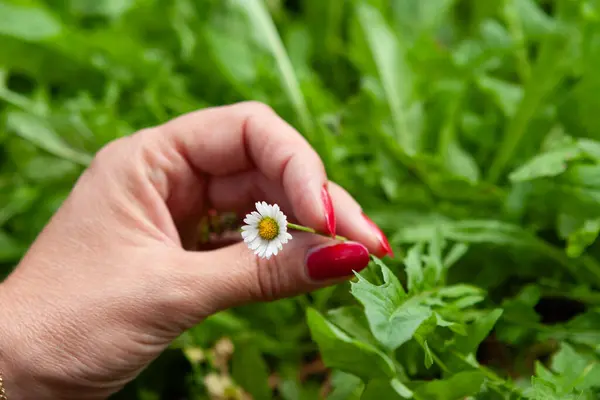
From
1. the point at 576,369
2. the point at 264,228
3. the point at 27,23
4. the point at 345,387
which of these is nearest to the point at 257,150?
the point at 264,228

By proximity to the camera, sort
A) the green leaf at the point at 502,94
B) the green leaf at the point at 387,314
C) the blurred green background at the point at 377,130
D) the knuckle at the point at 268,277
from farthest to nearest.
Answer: the green leaf at the point at 502,94 → the blurred green background at the point at 377,130 → the knuckle at the point at 268,277 → the green leaf at the point at 387,314

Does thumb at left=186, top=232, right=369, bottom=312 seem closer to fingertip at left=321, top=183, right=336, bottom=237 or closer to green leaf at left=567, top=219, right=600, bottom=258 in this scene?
fingertip at left=321, top=183, right=336, bottom=237

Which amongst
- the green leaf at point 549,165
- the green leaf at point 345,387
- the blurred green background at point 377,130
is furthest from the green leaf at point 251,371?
the green leaf at point 549,165

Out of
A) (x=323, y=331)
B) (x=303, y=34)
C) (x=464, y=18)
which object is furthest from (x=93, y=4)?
(x=323, y=331)

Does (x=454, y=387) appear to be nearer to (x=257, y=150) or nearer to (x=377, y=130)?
(x=257, y=150)

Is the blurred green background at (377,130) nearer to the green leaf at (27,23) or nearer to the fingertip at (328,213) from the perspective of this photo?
the green leaf at (27,23)

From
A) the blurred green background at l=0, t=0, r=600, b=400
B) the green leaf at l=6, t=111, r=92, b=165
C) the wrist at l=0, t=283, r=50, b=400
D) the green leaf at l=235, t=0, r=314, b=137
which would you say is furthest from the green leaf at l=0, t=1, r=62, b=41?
the wrist at l=0, t=283, r=50, b=400

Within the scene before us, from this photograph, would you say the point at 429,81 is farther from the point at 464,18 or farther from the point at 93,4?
the point at 93,4
